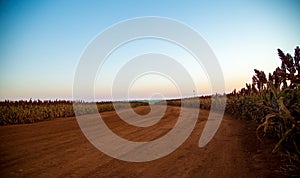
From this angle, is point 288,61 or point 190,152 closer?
point 288,61

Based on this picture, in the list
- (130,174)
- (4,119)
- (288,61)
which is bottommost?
(130,174)

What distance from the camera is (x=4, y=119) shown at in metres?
12.3

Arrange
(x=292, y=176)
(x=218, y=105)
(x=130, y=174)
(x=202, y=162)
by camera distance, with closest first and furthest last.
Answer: (x=292, y=176)
(x=130, y=174)
(x=202, y=162)
(x=218, y=105)

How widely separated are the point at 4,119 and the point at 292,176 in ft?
45.0

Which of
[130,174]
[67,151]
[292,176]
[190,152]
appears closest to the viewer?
[292,176]

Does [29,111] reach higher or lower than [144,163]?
higher

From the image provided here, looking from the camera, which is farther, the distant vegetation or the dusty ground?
the distant vegetation

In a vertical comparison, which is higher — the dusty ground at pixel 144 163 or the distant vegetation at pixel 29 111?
the distant vegetation at pixel 29 111

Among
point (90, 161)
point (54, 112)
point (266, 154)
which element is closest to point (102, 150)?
point (90, 161)

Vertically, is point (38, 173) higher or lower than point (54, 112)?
lower

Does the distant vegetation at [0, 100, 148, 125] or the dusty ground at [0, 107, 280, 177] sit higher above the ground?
the distant vegetation at [0, 100, 148, 125]

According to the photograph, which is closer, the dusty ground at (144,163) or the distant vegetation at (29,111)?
the dusty ground at (144,163)

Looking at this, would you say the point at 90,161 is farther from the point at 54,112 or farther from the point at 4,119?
the point at 54,112

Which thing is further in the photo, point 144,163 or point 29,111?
point 29,111
